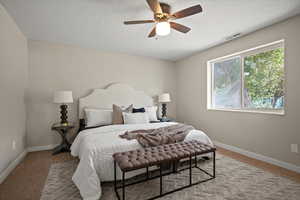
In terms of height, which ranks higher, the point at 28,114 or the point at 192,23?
the point at 192,23

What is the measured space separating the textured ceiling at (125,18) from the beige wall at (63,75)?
11.3 inches

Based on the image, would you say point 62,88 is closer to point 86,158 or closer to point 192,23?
point 86,158

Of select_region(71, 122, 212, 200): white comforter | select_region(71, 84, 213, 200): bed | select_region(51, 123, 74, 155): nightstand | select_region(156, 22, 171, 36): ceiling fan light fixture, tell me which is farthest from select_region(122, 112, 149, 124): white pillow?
select_region(156, 22, 171, 36): ceiling fan light fixture

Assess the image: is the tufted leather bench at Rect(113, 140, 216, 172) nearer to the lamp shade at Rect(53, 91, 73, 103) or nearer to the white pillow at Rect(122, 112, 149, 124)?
the white pillow at Rect(122, 112, 149, 124)

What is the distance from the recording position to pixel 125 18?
7.50 ft

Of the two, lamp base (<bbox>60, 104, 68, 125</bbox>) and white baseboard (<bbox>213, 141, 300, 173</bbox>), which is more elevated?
lamp base (<bbox>60, 104, 68, 125</bbox>)

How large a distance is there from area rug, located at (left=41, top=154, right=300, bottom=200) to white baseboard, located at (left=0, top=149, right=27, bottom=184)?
550 millimetres

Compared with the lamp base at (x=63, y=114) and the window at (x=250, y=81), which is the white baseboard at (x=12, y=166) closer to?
the lamp base at (x=63, y=114)

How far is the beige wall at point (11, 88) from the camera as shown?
6.64 ft

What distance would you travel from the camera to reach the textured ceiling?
1.94 meters

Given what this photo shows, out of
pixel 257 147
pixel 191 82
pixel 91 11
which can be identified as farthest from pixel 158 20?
pixel 257 147

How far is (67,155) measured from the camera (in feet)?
9.57

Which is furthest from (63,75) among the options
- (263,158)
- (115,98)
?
(263,158)

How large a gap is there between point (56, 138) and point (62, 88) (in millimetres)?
1167
